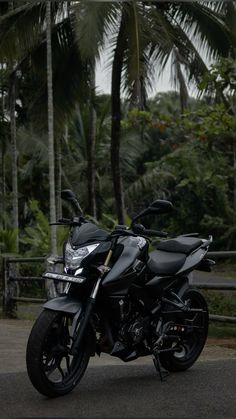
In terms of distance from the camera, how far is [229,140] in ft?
60.8

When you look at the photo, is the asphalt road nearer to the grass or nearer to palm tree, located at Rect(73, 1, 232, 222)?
the grass

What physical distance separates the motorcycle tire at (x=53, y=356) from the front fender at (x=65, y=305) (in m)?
0.04

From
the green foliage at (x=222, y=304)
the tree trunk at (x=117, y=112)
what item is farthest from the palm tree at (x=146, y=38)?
Answer: the green foliage at (x=222, y=304)

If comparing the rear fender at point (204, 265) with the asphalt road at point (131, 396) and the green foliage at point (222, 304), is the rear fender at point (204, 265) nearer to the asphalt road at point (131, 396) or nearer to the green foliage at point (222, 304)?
the asphalt road at point (131, 396)

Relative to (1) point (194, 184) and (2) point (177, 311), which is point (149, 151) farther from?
(2) point (177, 311)

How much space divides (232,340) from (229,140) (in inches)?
366

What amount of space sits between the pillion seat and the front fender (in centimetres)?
92

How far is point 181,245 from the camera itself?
689 centimetres

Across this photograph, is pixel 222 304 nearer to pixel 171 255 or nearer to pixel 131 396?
pixel 171 255

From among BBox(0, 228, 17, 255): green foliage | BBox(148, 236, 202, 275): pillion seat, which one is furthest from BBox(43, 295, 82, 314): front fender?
BBox(0, 228, 17, 255): green foliage

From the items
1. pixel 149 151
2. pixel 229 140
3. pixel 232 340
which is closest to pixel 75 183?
pixel 149 151

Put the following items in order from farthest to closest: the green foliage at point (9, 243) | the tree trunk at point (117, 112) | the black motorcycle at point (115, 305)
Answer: the green foliage at point (9, 243) < the tree trunk at point (117, 112) < the black motorcycle at point (115, 305)

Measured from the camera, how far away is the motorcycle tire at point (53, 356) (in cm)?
559

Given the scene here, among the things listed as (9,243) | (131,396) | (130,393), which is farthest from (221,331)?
(9,243)
